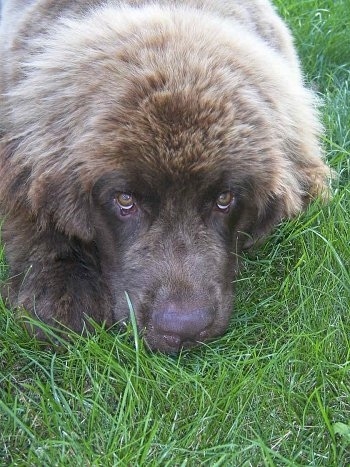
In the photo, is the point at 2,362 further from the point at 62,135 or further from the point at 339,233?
the point at 339,233

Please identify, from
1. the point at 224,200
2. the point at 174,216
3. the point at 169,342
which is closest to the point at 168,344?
the point at 169,342

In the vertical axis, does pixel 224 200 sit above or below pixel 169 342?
above

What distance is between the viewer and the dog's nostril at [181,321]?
2871 millimetres

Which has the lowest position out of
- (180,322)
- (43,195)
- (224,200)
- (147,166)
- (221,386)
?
(221,386)

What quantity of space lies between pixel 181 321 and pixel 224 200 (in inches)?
21.3

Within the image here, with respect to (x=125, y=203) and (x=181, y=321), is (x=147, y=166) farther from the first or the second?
Result: (x=181, y=321)

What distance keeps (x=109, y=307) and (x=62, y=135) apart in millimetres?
726

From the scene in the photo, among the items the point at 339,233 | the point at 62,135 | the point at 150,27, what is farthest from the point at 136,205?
the point at 339,233

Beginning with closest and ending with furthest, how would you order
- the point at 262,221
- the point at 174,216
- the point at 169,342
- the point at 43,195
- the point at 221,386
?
the point at 221,386 → the point at 169,342 → the point at 174,216 → the point at 43,195 → the point at 262,221

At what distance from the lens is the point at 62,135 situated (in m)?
3.12

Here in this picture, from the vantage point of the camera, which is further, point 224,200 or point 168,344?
point 224,200

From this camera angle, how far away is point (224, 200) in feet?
10.2

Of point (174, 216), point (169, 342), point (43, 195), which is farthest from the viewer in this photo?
point (43, 195)

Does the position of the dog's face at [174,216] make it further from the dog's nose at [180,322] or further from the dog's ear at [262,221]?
the dog's ear at [262,221]
